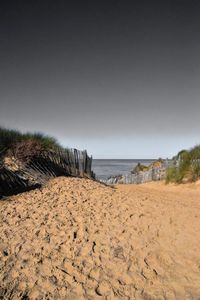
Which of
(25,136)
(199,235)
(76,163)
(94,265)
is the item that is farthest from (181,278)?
(25,136)

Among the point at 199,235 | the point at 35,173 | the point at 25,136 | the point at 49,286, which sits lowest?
the point at 49,286

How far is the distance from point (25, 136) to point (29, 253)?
7.69 m

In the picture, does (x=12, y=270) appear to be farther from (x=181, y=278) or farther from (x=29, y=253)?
(x=181, y=278)

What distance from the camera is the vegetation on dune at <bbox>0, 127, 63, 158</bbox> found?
328 inches

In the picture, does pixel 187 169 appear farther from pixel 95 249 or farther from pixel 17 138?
pixel 95 249

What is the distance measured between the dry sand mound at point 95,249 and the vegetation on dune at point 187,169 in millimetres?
5379

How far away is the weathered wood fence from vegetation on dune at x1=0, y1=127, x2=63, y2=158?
31 centimetres

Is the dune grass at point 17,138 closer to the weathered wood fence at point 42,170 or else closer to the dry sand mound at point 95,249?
the weathered wood fence at point 42,170

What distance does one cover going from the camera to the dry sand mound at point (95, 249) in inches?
123

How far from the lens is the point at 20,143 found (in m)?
8.91

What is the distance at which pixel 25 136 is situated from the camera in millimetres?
10883

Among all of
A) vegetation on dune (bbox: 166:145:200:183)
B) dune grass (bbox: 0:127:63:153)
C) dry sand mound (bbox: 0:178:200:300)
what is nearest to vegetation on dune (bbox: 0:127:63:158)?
dune grass (bbox: 0:127:63:153)

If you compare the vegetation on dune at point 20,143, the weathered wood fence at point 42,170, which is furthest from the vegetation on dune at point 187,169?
the vegetation on dune at point 20,143

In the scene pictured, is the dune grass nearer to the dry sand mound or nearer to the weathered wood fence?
the weathered wood fence
